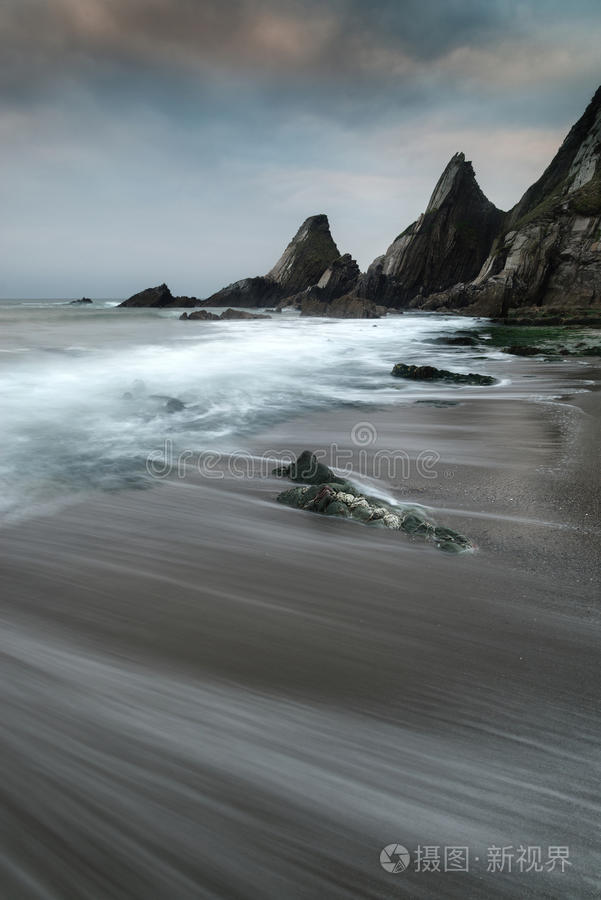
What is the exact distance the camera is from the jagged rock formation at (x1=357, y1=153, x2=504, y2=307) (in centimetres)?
7175

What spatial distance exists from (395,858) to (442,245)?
85.6 m

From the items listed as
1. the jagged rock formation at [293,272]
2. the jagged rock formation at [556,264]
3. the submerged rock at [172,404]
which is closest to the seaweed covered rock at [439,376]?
the submerged rock at [172,404]

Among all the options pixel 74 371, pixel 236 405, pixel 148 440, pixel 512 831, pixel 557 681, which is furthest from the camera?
pixel 74 371

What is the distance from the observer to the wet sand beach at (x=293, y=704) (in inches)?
49.6

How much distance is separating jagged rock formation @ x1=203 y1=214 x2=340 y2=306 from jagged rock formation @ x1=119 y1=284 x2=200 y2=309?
309 cm

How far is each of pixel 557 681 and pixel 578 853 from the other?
0.67 meters

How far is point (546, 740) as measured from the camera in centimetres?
159

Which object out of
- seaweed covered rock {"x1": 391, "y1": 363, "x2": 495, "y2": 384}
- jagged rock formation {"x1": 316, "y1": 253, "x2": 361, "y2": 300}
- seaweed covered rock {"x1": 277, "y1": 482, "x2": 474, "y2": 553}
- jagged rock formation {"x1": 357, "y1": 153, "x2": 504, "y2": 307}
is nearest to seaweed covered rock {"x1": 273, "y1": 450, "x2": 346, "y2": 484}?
seaweed covered rock {"x1": 277, "y1": 482, "x2": 474, "y2": 553}

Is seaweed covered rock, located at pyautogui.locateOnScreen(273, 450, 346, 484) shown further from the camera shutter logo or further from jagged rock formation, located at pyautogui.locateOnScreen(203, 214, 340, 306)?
jagged rock formation, located at pyautogui.locateOnScreen(203, 214, 340, 306)

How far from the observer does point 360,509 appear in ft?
11.0

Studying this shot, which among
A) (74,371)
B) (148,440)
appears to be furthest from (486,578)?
(74,371)

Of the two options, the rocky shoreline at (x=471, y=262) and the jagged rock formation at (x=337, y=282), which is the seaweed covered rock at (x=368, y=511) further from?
the jagged rock formation at (x=337, y=282)

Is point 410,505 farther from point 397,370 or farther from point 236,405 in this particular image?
point 397,370

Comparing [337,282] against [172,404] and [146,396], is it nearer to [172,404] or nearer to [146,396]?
[146,396]
